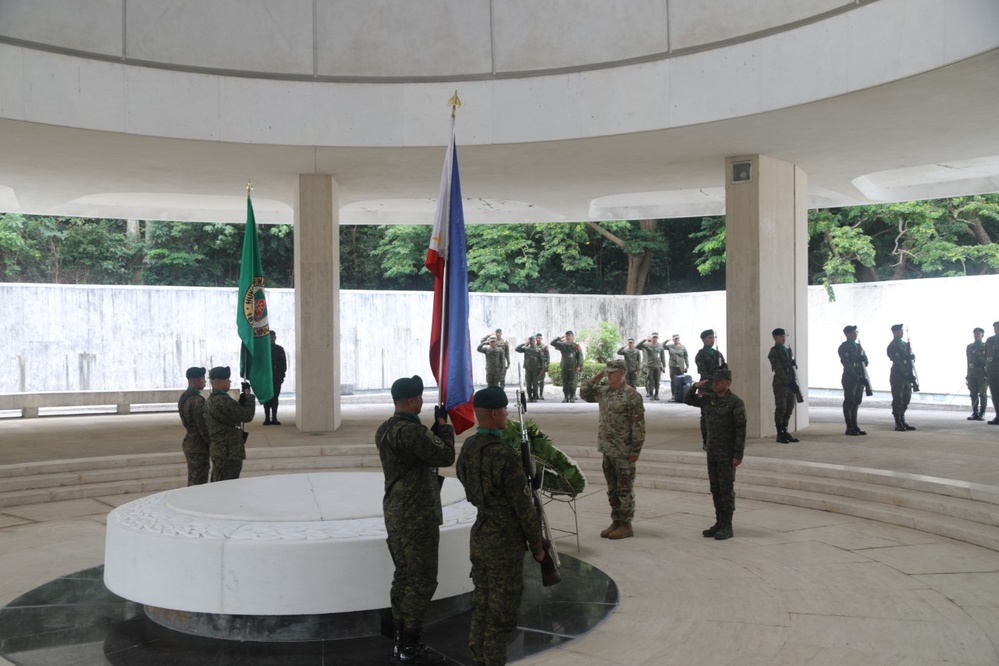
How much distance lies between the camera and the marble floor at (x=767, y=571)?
5039mm

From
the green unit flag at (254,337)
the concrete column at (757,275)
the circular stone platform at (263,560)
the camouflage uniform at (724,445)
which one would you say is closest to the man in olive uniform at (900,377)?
the concrete column at (757,275)

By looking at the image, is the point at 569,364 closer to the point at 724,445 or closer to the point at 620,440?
the point at 620,440

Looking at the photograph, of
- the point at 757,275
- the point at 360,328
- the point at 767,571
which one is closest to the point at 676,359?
the point at 360,328

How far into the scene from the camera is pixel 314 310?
14016 millimetres

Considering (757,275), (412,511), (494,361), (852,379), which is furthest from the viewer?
(494,361)

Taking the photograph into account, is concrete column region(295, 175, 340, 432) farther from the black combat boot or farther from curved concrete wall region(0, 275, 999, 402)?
the black combat boot

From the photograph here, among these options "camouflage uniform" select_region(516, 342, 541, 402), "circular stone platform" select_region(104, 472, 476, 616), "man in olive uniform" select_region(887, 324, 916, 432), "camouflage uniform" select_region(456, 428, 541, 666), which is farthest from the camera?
"camouflage uniform" select_region(516, 342, 541, 402)

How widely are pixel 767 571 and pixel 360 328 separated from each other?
17787 mm

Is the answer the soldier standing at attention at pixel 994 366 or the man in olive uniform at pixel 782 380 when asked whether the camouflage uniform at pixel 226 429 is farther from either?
the soldier standing at attention at pixel 994 366

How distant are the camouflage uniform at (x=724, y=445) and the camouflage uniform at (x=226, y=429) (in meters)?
4.20

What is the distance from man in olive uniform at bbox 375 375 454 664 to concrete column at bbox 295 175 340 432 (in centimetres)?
919

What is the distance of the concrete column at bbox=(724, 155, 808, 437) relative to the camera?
1276 centimetres

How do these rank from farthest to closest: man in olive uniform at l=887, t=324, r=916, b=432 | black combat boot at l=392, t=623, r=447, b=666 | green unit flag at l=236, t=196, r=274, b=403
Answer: man in olive uniform at l=887, t=324, r=916, b=432
green unit flag at l=236, t=196, r=274, b=403
black combat boot at l=392, t=623, r=447, b=666

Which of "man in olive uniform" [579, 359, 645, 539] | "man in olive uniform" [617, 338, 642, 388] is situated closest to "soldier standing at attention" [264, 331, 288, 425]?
"man in olive uniform" [617, 338, 642, 388]
